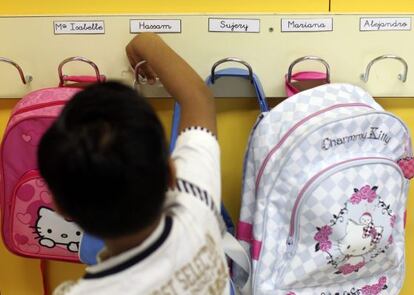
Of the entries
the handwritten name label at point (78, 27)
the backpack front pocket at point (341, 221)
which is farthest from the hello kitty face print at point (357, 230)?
the handwritten name label at point (78, 27)

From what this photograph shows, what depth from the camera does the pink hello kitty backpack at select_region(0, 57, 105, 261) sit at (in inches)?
Answer: 28.1

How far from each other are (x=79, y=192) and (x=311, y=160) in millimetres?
346

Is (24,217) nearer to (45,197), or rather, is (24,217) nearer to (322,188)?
(45,197)

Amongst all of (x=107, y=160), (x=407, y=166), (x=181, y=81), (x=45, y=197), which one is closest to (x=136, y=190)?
(x=107, y=160)

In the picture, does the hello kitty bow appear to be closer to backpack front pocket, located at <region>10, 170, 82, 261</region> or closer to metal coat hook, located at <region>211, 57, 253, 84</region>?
metal coat hook, located at <region>211, 57, 253, 84</region>

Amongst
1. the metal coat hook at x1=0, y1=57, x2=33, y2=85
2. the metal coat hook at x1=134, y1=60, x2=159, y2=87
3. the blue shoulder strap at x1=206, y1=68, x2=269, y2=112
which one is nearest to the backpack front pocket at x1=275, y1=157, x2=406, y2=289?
the blue shoulder strap at x1=206, y1=68, x2=269, y2=112

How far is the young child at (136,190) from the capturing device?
0.42 meters

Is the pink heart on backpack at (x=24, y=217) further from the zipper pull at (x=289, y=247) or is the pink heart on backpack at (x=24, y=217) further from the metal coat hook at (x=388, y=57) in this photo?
the metal coat hook at (x=388, y=57)

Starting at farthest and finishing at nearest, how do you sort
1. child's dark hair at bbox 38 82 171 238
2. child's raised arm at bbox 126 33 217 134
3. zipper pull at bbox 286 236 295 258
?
1. zipper pull at bbox 286 236 295 258
2. child's raised arm at bbox 126 33 217 134
3. child's dark hair at bbox 38 82 171 238

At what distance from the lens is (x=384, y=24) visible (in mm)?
761

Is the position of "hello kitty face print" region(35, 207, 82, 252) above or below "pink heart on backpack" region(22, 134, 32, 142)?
below

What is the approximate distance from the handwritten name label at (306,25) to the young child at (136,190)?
9.1 inches

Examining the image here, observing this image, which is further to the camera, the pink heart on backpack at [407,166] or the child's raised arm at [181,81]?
the pink heart on backpack at [407,166]

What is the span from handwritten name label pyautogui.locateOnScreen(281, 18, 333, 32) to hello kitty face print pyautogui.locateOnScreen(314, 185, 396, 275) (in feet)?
0.78
